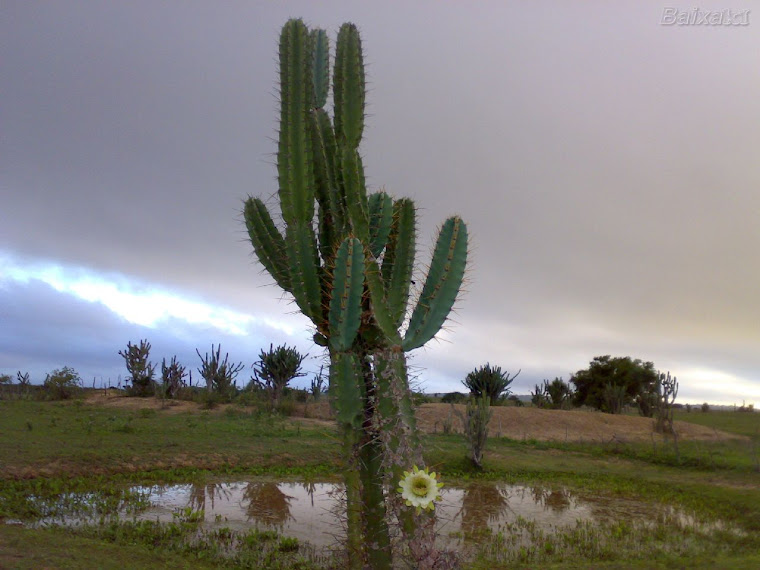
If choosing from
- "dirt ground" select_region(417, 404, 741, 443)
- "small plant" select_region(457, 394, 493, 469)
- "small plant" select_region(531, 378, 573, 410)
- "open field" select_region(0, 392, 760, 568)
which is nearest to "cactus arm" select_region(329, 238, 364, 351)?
"open field" select_region(0, 392, 760, 568)

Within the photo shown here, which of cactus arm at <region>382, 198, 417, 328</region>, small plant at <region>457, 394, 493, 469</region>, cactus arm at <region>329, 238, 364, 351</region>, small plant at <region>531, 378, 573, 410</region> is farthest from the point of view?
small plant at <region>531, 378, 573, 410</region>

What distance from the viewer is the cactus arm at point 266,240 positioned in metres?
6.64

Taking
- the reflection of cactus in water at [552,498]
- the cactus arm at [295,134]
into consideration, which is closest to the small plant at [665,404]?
the reflection of cactus in water at [552,498]

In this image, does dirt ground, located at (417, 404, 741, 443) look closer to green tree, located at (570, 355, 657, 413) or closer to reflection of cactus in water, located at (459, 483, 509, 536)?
reflection of cactus in water, located at (459, 483, 509, 536)

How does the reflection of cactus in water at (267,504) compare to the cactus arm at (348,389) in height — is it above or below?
below

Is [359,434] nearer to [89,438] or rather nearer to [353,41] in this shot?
[353,41]

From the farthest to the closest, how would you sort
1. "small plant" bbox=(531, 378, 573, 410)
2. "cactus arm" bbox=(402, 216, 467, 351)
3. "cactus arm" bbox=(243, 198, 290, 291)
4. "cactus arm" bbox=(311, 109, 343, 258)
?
"small plant" bbox=(531, 378, 573, 410)
"cactus arm" bbox=(243, 198, 290, 291)
"cactus arm" bbox=(311, 109, 343, 258)
"cactus arm" bbox=(402, 216, 467, 351)

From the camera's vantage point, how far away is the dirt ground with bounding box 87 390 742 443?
23141 millimetres

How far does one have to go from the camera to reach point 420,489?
15.8 ft

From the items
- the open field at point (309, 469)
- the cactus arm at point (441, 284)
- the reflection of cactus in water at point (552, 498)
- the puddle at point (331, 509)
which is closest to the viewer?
the cactus arm at point (441, 284)

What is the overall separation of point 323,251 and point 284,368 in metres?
24.5

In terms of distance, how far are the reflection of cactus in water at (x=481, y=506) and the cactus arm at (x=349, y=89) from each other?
6113 millimetres

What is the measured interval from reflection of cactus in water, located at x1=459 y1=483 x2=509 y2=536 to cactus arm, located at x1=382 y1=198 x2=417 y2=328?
182 inches

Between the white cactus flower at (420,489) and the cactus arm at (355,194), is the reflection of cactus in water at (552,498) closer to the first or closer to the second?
the white cactus flower at (420,489)
